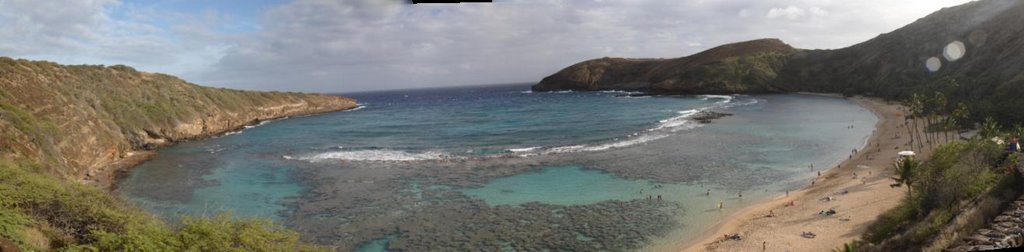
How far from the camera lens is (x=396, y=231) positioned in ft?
91.1

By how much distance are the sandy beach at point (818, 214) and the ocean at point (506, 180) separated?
129 centimetres

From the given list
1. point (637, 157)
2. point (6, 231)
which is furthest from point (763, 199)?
point (6, 231)

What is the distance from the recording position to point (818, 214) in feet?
90.5

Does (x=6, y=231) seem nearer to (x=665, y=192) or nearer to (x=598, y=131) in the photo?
(x=665, y=192)

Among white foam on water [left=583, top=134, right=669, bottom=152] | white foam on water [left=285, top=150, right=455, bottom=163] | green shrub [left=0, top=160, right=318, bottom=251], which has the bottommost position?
white foam on water [left=285, top=150, right=455, bottom=163]

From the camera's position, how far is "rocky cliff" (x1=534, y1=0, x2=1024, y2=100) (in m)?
71.6

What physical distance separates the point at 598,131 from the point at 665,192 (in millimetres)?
30460

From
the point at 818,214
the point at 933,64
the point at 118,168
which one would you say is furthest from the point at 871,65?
the point at 118,168

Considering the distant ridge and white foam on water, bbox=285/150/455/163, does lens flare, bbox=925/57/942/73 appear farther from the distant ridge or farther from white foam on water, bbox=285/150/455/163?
white foam on water, bbox=285/150/455/163

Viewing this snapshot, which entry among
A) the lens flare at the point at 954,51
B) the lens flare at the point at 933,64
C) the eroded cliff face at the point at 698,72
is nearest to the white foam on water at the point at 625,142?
the lens flare at the point at 954,51

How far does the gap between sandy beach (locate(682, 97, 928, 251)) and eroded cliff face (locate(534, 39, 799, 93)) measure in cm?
10513

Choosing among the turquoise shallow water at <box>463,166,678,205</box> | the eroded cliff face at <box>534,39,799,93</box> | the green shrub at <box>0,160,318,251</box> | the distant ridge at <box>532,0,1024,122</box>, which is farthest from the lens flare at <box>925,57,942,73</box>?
the green shrub at <box>0,160,318,251</box>

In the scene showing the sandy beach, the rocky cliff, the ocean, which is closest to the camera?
the sandy beach

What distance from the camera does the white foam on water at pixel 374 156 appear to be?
49906 millimetres
